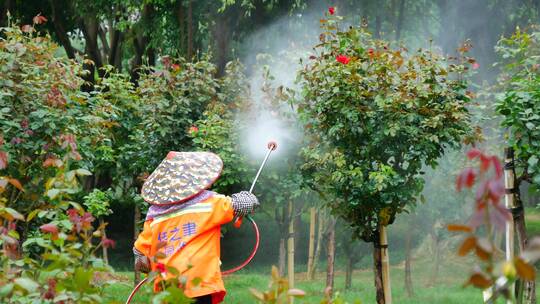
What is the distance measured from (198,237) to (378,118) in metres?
1.58

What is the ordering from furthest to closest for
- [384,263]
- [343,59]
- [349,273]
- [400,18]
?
1. [400,18]
2. [349,273]
3. [384,263]
4. [343,59]

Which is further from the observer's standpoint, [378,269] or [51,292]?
[378,269]

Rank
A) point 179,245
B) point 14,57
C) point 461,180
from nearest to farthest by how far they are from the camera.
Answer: point 461,180 → point 179,245 → point 14,57

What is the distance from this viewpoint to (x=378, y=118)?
18.8 feet

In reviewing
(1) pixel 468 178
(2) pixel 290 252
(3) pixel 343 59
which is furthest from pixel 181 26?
(1) pixel 468 178

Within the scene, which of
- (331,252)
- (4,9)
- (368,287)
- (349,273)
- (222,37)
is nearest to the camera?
(331,252)

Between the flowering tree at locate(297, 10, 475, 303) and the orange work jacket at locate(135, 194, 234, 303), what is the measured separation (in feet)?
3.51

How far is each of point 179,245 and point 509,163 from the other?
220cm

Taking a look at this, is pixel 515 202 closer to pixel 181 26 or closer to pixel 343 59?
pixel 343 59

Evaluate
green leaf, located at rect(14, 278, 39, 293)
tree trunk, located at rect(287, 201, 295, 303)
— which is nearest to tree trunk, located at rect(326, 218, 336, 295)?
tree trunk, located at rect(287, 201, 295, 303)

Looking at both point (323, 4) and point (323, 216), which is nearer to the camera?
point (323, 216)

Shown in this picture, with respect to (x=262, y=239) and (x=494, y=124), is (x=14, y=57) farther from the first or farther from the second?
(x=262, y=239)

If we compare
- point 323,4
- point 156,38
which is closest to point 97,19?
point 156,38

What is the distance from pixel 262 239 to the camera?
15898 millimetres
